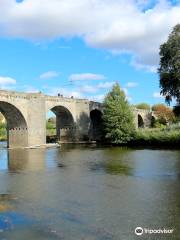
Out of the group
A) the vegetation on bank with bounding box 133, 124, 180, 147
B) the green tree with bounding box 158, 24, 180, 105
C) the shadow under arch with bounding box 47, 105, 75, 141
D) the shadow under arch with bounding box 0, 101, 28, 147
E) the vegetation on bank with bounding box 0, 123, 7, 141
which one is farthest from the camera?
the vegetation on bank with bounding box 0, 123, 7, 141

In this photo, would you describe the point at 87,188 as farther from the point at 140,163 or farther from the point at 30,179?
the point at 140,163

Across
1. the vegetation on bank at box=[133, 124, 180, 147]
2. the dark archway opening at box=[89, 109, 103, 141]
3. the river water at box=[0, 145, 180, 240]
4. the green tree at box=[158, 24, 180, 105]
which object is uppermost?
the green tree at box=[158, 24, 180, 105]

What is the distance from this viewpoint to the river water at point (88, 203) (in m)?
13.5

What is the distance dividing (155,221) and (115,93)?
53.7 metres

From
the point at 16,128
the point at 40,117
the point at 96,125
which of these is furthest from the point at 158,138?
the point at 96,125

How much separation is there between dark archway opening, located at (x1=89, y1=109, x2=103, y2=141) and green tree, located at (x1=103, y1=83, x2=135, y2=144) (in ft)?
33.7

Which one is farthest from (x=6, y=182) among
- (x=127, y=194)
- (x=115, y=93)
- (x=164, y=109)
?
(x=164, y=109)

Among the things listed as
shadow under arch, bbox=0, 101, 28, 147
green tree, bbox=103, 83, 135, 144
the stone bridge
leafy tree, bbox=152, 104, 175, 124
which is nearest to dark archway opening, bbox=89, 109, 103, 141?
the stone bridge

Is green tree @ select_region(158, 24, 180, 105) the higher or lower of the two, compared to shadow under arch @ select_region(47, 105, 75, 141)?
higher

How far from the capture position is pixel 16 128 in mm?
60125

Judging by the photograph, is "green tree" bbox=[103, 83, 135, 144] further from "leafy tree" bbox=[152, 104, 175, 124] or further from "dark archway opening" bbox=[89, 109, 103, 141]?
"leafy tree" bbox=[152, 104, 175, 124]

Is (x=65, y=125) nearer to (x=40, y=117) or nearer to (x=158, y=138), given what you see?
(x=40, y=117)

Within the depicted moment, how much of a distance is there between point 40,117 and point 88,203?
4501cm

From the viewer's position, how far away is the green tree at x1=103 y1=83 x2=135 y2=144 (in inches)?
2488
